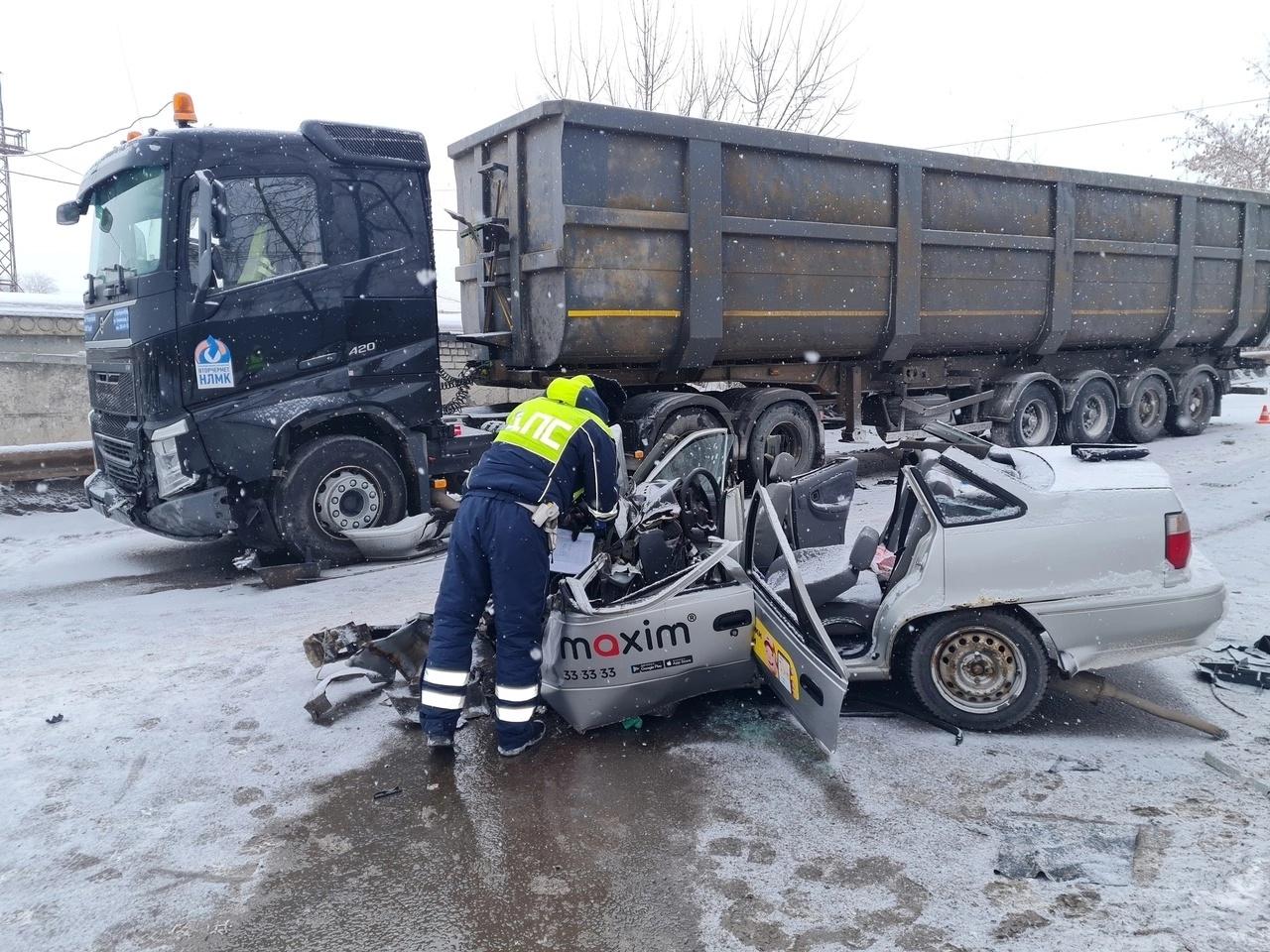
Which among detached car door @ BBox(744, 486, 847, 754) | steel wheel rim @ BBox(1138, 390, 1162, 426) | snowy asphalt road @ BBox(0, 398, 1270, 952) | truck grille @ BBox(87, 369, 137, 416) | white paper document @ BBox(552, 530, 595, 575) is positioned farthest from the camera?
steel wheel rim @ BBox(1138, 390, 1162, 426)

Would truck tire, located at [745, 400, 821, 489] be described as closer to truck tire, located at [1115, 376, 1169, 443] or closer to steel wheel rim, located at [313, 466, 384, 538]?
steel wheel rim, located at [313, 466, 384, 538]

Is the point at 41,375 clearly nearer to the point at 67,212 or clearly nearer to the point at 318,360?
the point at 67,212

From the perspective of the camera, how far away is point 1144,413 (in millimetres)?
11836

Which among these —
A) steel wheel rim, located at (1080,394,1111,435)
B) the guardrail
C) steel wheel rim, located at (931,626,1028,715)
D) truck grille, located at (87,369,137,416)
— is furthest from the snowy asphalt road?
steel wheel rim, located at (1080,394,1111,435)

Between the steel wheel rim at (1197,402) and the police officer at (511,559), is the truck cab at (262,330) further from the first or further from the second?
the steel wheel rim at (1197,402)

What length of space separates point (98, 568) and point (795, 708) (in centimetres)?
576

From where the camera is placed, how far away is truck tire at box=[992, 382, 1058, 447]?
10.2m

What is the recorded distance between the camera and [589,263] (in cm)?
700

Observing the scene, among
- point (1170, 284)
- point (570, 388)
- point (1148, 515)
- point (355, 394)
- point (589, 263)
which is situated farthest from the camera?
point (1170, 284)

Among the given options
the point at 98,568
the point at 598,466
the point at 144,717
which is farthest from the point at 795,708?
the point at 98,568

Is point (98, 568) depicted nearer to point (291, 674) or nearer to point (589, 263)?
point (291, 674)

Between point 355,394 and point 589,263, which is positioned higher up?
point 589,263

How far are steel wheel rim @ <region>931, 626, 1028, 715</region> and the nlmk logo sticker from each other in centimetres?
480

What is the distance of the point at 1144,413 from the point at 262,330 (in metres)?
10.8
